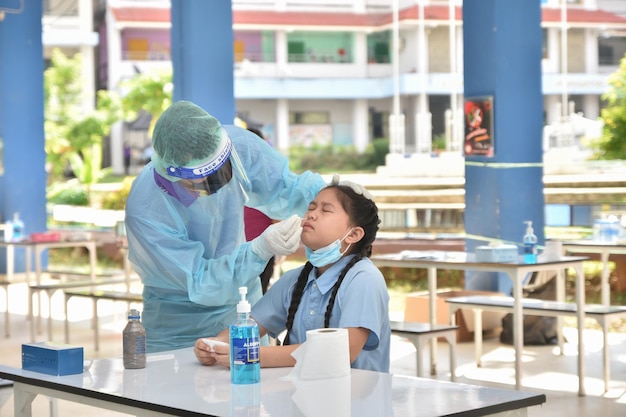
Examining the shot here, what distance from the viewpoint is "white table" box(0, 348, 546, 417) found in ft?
8.37

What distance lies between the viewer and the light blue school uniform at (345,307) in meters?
3.22

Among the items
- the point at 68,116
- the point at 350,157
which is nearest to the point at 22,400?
the point at 68,116

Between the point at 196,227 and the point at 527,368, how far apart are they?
3.80 meters

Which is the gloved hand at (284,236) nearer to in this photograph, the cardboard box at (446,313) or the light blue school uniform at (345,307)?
the light blue school uniform at (345,307)

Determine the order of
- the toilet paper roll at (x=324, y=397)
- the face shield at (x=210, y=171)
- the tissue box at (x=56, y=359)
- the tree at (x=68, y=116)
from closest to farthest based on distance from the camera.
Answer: the toilet paper roll at (x=324, y=397) → the tissue box at (x=56, y=359) → the face shield at (x=210, y=171) → the tree at (x=68, y=116)

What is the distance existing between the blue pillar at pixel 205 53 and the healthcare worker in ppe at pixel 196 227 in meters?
4.26

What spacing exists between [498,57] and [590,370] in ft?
7.64

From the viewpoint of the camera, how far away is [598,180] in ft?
→ 45.0

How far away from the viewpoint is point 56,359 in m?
3.08

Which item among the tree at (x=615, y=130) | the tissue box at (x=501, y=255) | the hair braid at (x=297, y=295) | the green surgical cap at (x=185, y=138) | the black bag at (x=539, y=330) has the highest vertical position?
the tree at (x=615, y=130)

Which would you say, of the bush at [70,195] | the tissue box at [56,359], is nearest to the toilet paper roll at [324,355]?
the tissue box at [56,359]

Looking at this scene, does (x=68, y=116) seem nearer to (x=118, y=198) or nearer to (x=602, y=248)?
(x=118, y=198)

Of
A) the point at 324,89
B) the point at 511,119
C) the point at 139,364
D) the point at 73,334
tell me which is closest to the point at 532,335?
the point at 511,119

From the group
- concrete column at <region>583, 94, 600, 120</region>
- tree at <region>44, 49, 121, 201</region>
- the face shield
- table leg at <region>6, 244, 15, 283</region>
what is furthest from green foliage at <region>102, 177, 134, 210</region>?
concrete column at <region>583, 94, 600, 120</region>
